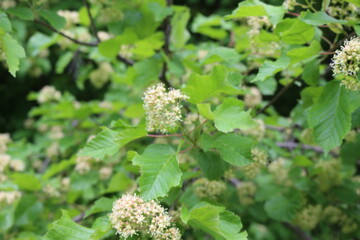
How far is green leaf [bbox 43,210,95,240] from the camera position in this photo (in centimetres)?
159

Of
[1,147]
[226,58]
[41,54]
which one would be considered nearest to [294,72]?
[226,58]

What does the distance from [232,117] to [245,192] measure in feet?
6.00

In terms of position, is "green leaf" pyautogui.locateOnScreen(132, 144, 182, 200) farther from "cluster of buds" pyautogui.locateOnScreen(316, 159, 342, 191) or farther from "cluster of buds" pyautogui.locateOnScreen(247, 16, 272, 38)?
"cluster of buds" pyautogui.locateOnScreen(316, 159, 342, 191)

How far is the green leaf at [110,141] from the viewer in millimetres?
1761

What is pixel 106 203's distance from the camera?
2064 millimetres

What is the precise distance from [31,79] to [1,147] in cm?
336

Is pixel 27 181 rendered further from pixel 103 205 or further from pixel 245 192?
pixel 245 192

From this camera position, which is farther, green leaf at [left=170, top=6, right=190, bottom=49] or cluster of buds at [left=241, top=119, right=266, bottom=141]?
green leaf at [left=170, top=6, right=190, bottom=49]

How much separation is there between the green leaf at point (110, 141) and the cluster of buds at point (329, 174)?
5.95ft

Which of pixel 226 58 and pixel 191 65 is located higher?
pixel 226 58

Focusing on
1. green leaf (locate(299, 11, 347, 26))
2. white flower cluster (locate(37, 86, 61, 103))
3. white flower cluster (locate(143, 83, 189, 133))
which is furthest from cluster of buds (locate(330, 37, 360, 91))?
white flower cluster (locate(37, 86, 61, 103))

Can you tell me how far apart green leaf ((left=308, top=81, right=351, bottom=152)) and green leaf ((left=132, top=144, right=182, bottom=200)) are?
0.71 m

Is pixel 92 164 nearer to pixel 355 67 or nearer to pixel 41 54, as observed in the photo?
pixel 355 67

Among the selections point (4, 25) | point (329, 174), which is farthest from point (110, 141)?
point (329, 174)
